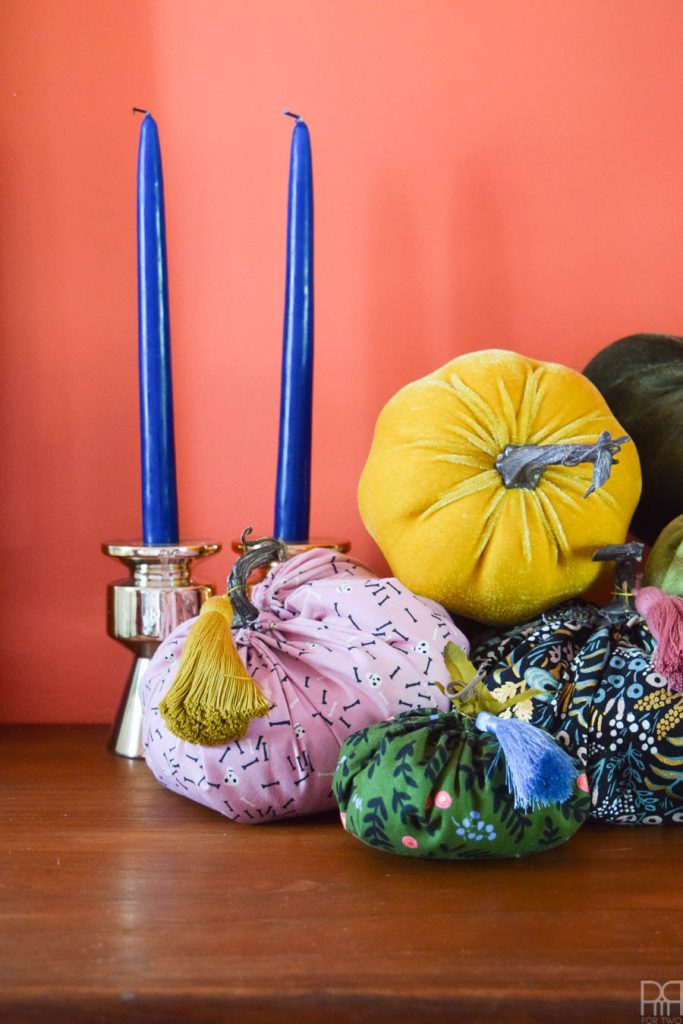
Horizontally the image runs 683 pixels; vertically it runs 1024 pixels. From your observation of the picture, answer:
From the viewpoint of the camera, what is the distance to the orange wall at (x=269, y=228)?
36.0 inches

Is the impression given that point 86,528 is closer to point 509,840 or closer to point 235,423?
point 235,423

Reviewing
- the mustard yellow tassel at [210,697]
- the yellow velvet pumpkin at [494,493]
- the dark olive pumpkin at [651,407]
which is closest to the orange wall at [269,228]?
the dark olive pumpkin at [651,407]

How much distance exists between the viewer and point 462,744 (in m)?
0.55

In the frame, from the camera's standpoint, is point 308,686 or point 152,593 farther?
point 152,593

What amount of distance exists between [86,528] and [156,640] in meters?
0.21

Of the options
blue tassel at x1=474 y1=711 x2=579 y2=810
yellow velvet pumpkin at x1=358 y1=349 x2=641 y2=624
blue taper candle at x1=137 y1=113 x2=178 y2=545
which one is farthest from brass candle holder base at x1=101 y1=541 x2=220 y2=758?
blue tassel at x1=474 y1=711 x2=579 y2=810

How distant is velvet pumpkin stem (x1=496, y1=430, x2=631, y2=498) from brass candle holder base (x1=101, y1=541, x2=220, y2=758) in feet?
0.82

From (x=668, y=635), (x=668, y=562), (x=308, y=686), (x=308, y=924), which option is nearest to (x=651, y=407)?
(x=668, y=562)

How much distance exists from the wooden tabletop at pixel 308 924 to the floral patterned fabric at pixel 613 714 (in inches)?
0.9

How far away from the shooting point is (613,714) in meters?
0.61

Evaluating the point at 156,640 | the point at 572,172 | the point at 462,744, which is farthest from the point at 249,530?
the point at 572,172

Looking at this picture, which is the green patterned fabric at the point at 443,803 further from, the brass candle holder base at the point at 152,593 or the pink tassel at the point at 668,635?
the brass candle holder base at the point at 152,593

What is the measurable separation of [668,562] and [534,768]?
25 cm

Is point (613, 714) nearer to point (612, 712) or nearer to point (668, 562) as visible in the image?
point (612, 712)
